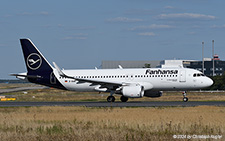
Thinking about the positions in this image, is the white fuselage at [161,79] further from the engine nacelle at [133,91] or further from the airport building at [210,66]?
the airport building at [210,66]

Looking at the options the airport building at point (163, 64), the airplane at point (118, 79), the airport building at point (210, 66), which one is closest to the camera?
the airplane at point (118, 79)

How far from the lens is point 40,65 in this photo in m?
50.8

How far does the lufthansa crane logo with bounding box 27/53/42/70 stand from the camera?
50844 millimetres

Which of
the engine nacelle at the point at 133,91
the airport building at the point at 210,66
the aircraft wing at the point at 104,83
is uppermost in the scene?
the airport building at the point at 210,66

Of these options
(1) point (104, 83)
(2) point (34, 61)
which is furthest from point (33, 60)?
(1) point (104, 83)

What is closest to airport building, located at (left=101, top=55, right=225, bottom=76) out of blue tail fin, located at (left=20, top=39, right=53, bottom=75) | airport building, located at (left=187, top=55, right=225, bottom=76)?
airport building, located at (left=187, top=55, right=225, bottom=76)

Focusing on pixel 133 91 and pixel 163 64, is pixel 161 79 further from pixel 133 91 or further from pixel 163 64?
pixel 163 64

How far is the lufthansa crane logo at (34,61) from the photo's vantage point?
50.8 metres

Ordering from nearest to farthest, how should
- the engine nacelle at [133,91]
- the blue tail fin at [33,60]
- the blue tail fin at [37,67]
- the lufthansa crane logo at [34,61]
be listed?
1. the engine nacelle at [133,91]
2. the blue tail fin at [37,67]
3. the blue tail fin at [33,60]
4. the lufthansa crane logo at [34,61]

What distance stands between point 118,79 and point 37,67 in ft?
33.1

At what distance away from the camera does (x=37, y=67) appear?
167 feet

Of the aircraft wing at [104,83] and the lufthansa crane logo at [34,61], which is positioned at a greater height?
the lufthansa crane logo at [34,61]

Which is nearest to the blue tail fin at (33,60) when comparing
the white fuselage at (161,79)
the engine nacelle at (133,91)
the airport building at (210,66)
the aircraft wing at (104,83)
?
the aircraft wing at (104,83)

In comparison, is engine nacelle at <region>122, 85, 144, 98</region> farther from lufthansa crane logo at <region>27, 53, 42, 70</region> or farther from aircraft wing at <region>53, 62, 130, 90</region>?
lufthansa crane logo at <region>27, 53, 42, 70</region>
